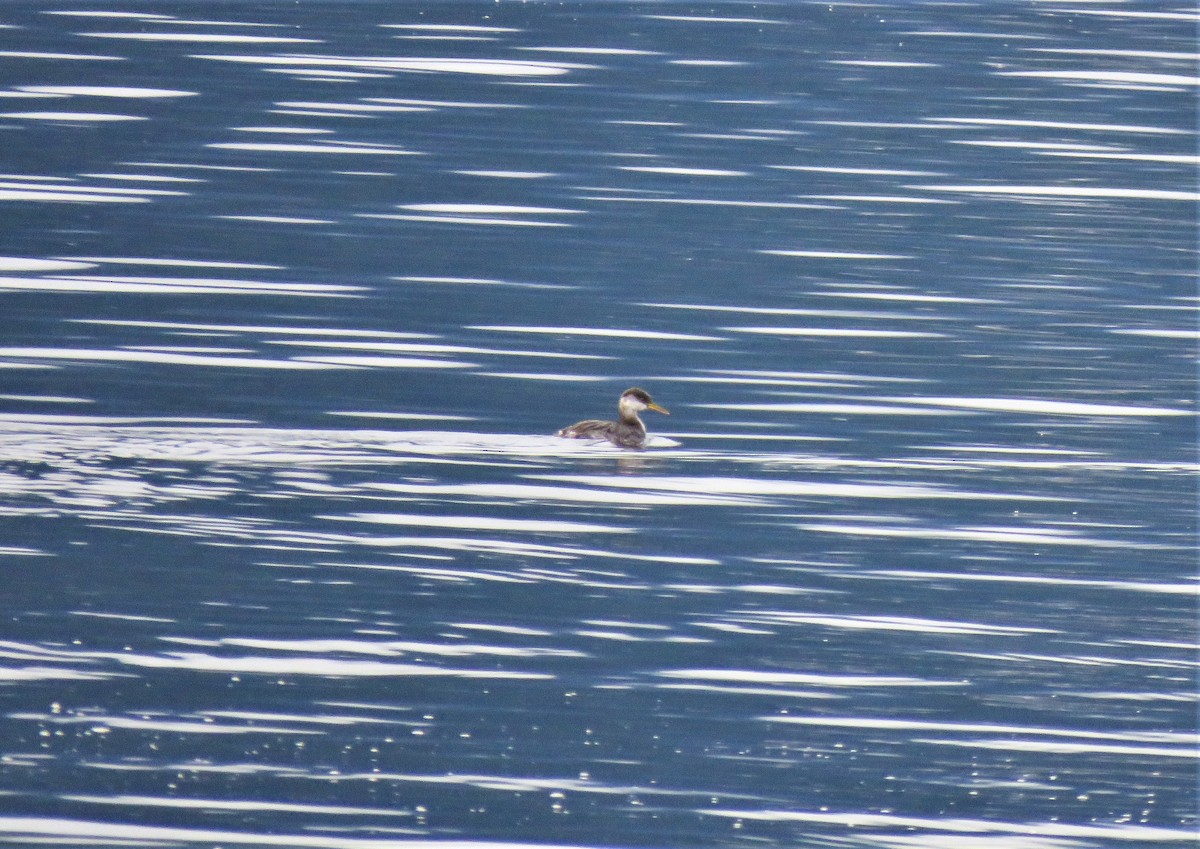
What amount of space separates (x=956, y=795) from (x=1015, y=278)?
475 inches

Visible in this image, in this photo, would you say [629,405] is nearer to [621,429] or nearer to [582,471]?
[621,429]

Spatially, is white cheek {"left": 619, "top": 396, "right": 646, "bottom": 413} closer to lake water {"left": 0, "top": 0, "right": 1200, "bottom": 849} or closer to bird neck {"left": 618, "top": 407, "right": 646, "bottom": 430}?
bird neck {"left": 618, "top": 407, "right": 646, "bottom": 430}

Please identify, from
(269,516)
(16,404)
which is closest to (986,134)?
(16,404)

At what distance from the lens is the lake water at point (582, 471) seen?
8.49 meters

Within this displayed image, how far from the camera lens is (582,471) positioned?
13.0 meters

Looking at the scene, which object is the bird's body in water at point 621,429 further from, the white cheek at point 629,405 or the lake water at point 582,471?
the lake water at point 582,471

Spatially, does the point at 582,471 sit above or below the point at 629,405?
below

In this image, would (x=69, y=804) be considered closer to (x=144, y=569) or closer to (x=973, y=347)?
(x=144, y=569)

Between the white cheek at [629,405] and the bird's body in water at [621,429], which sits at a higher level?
the white cheek at [629,405]

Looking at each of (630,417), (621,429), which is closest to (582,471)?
(621,429)

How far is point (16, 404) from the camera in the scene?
14172 millimetres

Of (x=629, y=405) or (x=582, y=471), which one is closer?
(x=582, y=471)

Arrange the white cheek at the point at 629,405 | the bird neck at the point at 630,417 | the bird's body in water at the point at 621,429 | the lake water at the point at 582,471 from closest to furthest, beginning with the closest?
the lake water at the point at 582,471 → the bird's body in water at the point at 621,429 → the bird neck at the point at 630,417 → the white cheek at the point at 629,405

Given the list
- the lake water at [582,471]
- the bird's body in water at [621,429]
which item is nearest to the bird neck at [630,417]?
the bird's body in water at [621,429]
